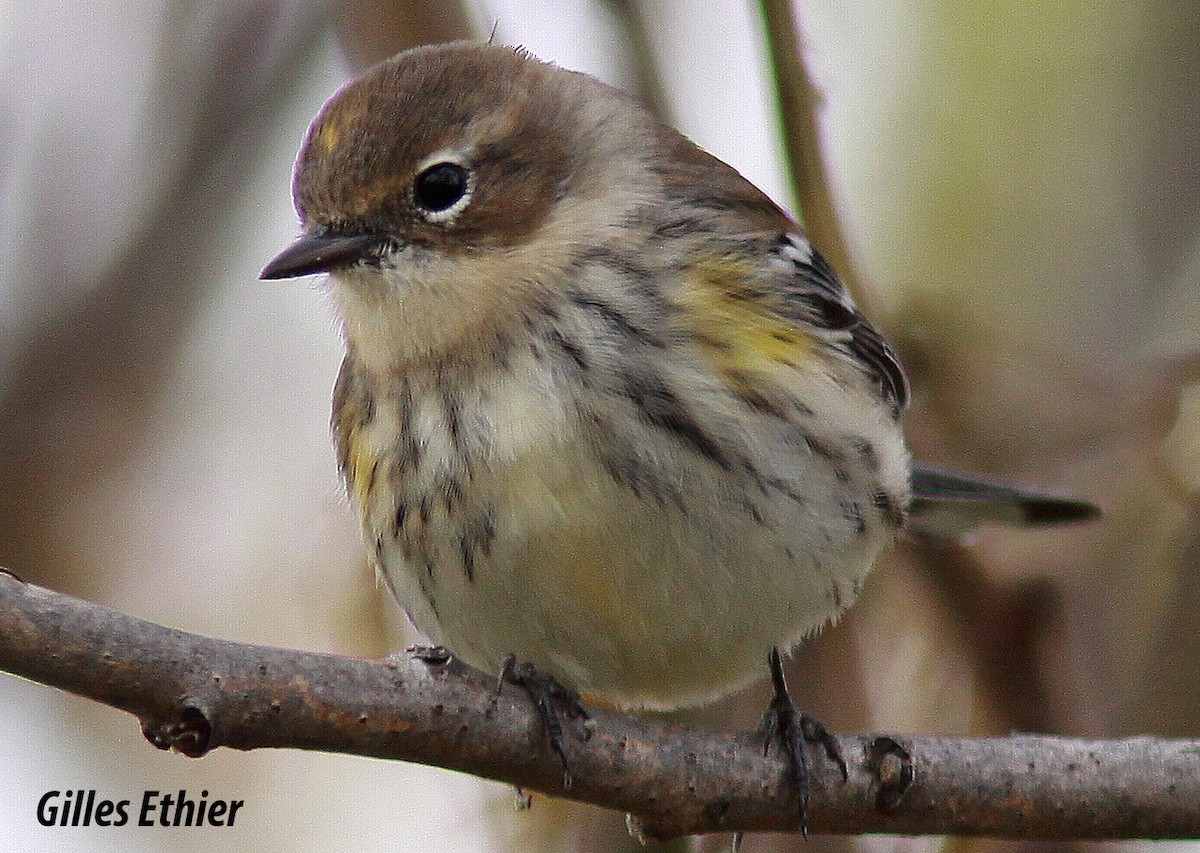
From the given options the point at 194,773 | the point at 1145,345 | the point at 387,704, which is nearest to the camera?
the point at 387,704

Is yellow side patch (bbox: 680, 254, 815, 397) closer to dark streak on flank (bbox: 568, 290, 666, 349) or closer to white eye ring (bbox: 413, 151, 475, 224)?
dark streak on flank (bbox: 568, 290, 666, 349)

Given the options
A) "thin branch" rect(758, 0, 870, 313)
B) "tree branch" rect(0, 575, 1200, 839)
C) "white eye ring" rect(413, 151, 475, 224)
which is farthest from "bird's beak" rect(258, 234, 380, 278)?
"thin branch" rect(758, 0, 870, 313)

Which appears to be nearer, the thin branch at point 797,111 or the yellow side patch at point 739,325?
the yellow side patch at point 739,325

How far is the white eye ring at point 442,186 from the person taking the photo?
10.4ft

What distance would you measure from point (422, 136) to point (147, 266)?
106cm

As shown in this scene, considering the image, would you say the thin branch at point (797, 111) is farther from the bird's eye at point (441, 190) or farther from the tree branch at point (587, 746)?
the tree branch at point (587, 746)

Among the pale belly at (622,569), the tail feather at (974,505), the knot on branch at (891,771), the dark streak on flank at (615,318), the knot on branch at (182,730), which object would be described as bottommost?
the tail feather at (974,505)

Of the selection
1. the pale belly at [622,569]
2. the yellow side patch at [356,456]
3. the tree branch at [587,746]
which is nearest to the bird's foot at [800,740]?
the tree branch at [587,746]

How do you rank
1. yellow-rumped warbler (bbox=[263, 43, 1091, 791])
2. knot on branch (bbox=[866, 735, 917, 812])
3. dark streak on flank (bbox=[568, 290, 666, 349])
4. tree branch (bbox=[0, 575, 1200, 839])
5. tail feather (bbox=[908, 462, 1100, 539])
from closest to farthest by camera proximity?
tree branch (bbox=[0, 575, 1200, 839]) → knot on branch (bbox=[866, 735, 917, 812]) → yellow-rumped warbler (bbox=[263, 43, 1091, 791]) → dark streak on flank (bbox=[568, 290, 666, 349]) → tail feather (bbox=[908, 462, 1100, 539])

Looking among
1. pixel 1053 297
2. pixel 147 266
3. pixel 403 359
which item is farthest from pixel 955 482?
pixel 147 266

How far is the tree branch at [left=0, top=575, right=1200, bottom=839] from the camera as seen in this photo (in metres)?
2.15

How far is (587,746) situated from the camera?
2680 millimetres

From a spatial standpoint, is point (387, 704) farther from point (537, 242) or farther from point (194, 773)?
point (194, 773)

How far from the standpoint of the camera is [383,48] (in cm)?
392
